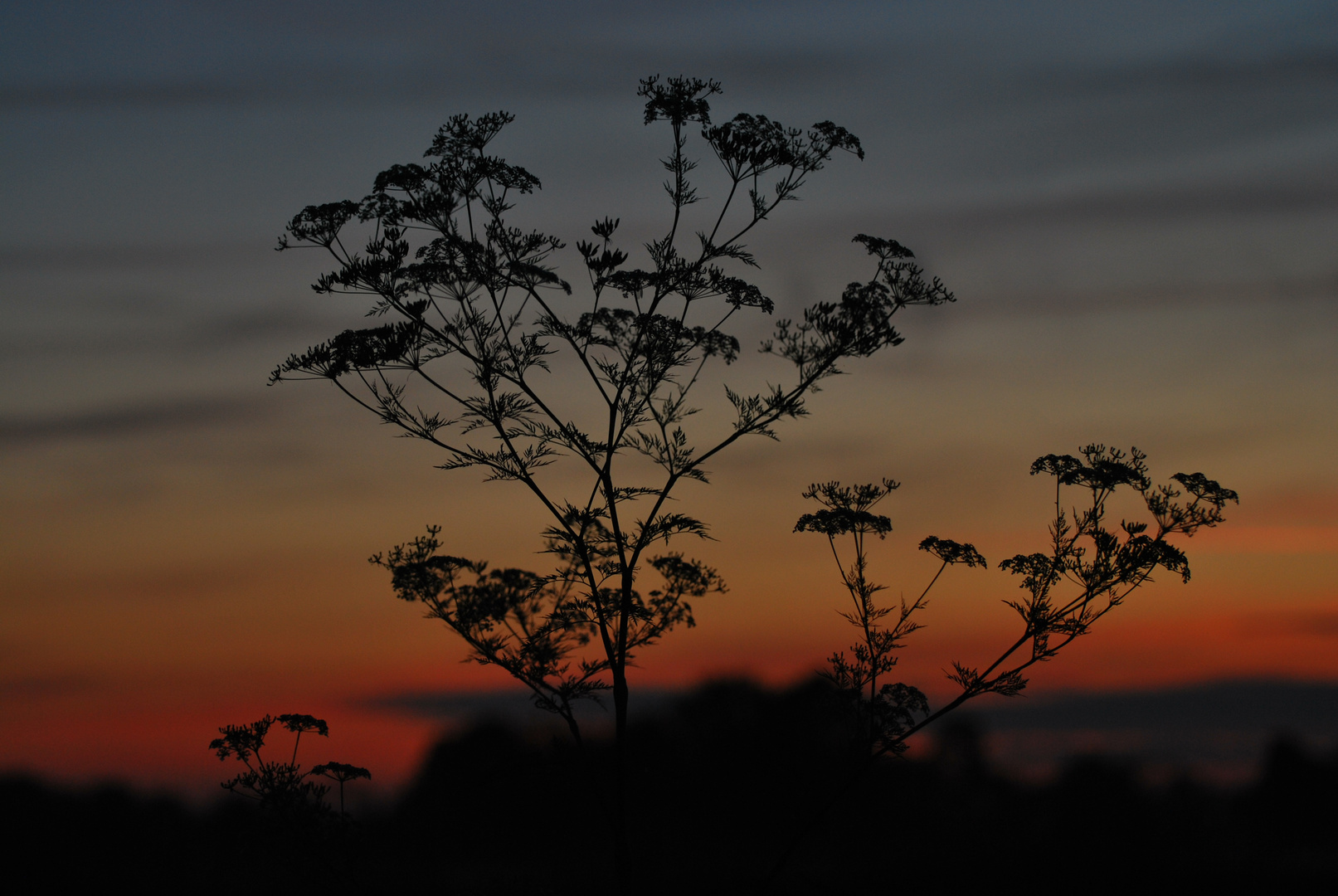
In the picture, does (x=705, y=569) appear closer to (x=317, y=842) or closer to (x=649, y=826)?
(x=317, y=842)

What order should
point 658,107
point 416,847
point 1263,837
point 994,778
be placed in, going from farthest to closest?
1. point 994,778
2. point 1263,837
3. point 416,847
4. point 658,107

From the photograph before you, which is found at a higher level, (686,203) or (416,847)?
(686,203)

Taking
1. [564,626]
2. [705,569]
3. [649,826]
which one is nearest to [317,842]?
[564,626]

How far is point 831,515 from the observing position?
13984 millimetres

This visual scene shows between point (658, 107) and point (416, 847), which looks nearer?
point (658, 107)

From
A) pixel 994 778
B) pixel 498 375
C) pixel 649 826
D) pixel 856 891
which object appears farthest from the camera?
pixel 994 778

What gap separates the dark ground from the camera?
14.9 metres

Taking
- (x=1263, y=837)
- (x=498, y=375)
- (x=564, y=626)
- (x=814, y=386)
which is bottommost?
(x=1263, y=837)

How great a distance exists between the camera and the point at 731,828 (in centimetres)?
3275

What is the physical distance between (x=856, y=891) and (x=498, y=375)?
→ 1186cm

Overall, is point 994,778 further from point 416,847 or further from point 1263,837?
point 416,847

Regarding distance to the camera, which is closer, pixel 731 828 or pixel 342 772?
pixel 342 772

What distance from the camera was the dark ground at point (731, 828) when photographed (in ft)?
49.0

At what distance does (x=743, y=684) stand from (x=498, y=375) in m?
28.8
